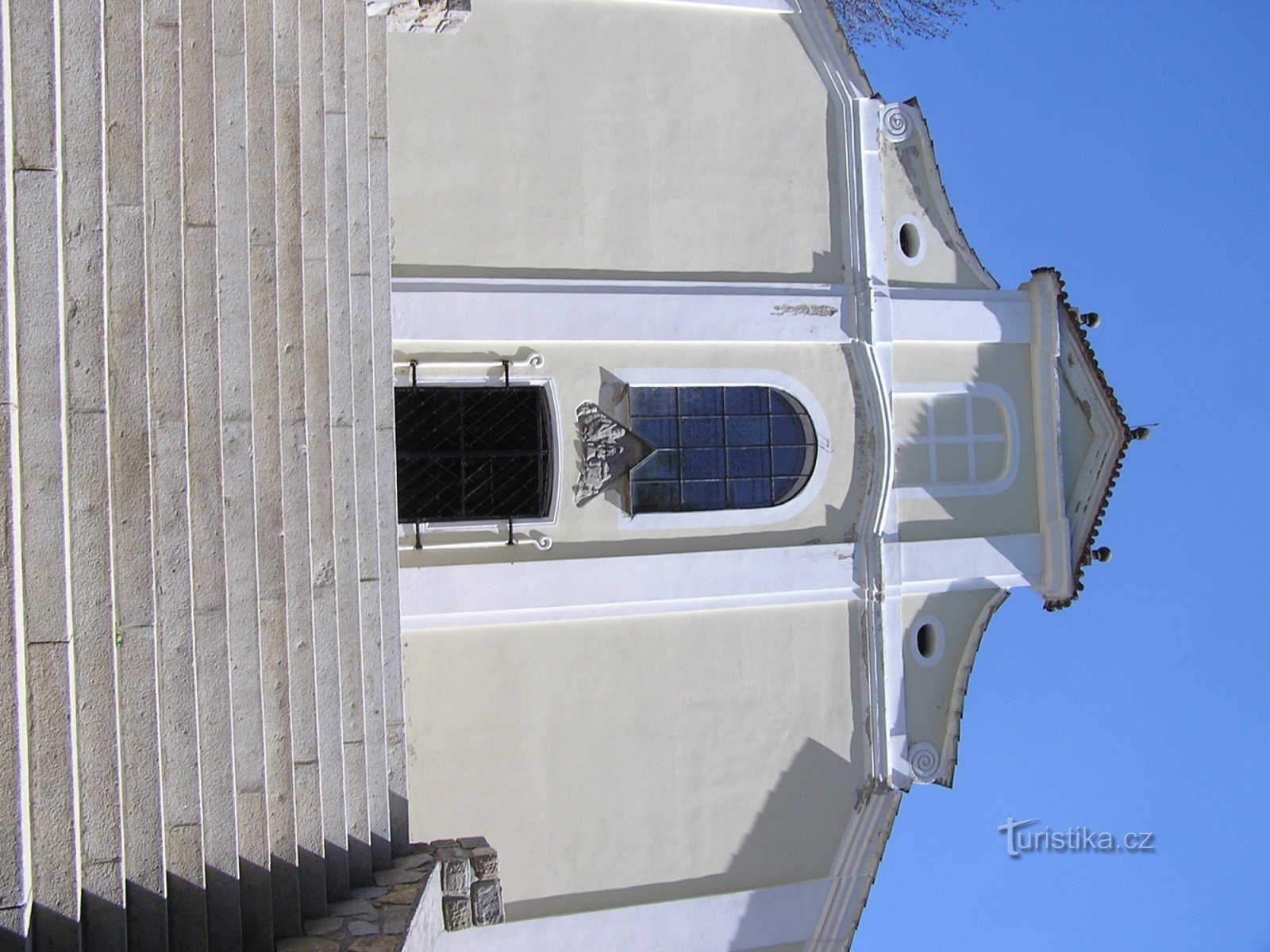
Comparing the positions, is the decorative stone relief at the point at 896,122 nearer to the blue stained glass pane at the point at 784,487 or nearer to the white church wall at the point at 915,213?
the white church wall at the point at 915,213

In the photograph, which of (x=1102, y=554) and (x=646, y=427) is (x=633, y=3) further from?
(x=1102, y=554)

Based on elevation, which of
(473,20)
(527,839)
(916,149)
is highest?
(473,20)

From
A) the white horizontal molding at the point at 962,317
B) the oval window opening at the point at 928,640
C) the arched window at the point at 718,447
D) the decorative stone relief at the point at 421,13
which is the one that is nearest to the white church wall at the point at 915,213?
the white horizontal molding at the point at 962,317

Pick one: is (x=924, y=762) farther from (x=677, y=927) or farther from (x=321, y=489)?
(x=321, y=489)

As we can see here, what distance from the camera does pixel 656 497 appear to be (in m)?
10.8

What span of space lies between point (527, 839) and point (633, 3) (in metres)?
8.00

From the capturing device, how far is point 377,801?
26.3 ft

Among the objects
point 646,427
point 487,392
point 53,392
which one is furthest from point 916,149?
→ point 53,392

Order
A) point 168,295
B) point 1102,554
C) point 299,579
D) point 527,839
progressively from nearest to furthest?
point 168,295 → point 299,579 → point 527,839 → point 1102,554

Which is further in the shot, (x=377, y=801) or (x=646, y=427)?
(x=646, y=427)

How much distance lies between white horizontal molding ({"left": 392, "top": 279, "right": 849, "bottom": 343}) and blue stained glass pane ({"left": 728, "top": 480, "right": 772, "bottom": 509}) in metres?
1.43

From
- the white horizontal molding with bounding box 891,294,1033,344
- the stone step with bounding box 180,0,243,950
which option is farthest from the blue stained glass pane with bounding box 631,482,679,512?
the stone step with bounding box 180,0,243,950

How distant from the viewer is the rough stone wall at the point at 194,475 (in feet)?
19.4

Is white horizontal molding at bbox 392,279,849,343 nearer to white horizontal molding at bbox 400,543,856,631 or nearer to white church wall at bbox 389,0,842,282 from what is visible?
white church wall at bbox 389,0,842,282
